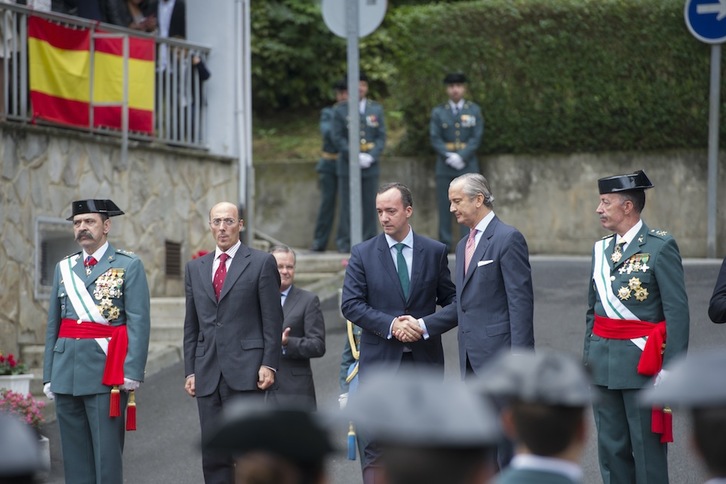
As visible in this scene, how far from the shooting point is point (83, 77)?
13109 mm

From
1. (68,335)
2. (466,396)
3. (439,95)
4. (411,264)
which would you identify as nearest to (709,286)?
(439,95)

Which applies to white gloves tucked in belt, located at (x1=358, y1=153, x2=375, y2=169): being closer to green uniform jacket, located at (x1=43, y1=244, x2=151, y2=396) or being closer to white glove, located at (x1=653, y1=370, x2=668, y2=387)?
green uniform jacket, located at (x1=43, y1=244, x2=151, y2=396)

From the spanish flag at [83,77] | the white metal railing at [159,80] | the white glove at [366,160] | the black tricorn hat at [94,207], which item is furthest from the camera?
the white glove at [366,160]

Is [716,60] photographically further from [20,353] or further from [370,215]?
[20,353]

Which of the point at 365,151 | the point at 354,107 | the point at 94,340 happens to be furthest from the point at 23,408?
the point at 365,151

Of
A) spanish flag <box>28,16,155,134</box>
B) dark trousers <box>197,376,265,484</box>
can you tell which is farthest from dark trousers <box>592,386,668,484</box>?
spanish flag <box>28,16,155,134</box>

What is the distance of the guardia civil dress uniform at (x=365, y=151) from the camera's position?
15.9 m

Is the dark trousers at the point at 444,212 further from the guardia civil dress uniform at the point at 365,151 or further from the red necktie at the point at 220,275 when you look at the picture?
the red necktie at the point at 220,275

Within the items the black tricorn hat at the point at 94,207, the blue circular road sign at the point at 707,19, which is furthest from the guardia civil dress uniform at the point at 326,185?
the black tricorn hat at the point at 94,207

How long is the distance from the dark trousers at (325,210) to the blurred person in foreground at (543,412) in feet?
43.5

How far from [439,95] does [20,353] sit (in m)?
7.26

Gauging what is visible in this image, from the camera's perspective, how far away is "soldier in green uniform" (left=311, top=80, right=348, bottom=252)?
16.3 metres

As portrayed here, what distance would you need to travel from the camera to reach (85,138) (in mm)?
12898

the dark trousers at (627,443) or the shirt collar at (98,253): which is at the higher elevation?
the shirt collar at (98,253)
